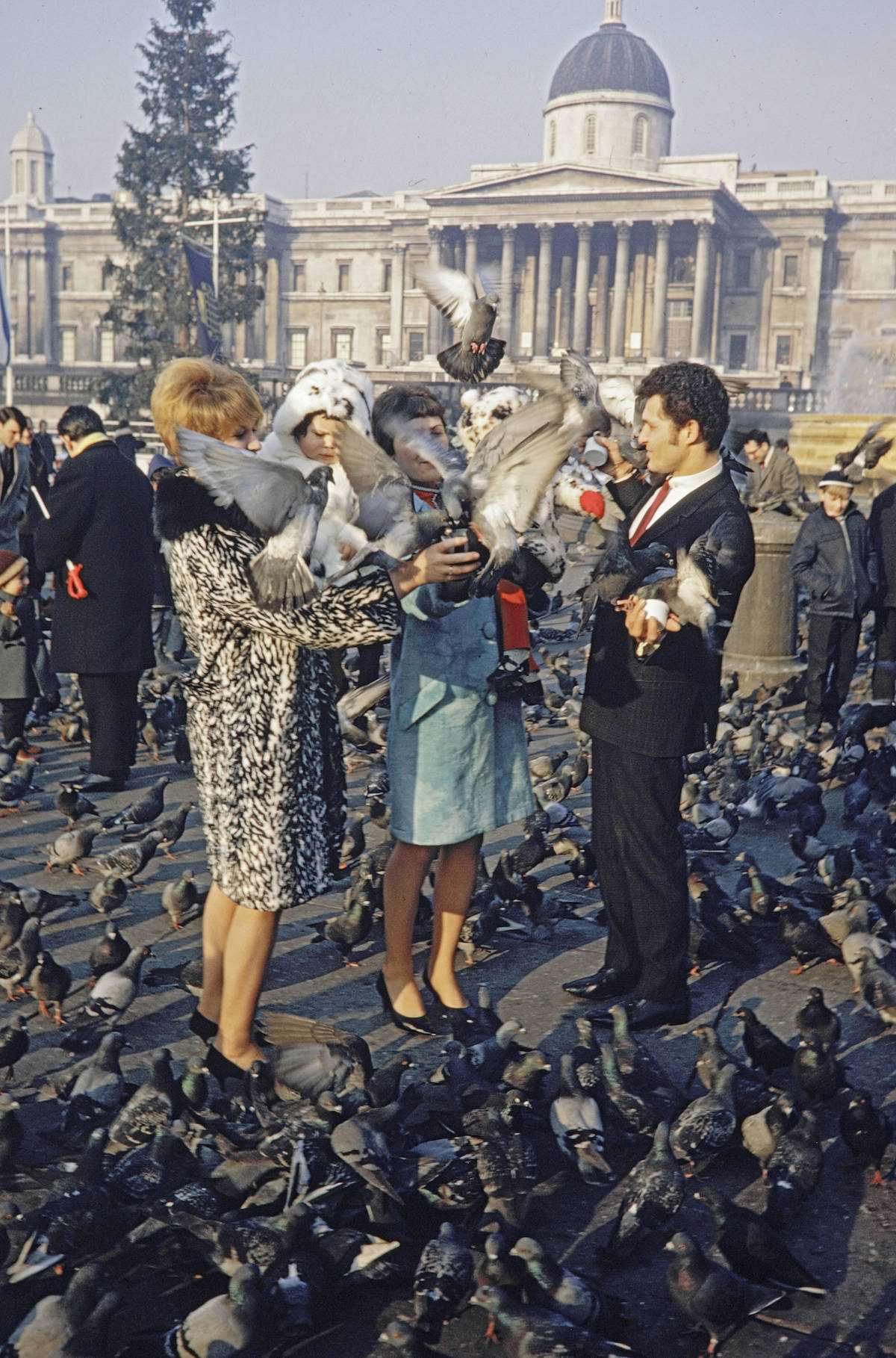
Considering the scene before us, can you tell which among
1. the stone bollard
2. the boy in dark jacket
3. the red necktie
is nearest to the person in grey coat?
the red necktie

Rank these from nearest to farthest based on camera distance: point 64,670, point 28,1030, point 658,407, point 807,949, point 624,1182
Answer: point 624,1182 → point 658,407 → point 28,1030 → point 807,949 → point 64,670

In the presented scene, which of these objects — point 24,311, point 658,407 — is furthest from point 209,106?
point 658,407

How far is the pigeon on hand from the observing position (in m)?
4.41

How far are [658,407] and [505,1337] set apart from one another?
8.55ft

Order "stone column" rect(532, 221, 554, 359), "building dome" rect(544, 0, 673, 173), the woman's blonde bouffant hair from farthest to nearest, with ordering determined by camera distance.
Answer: "building dome" rect(544, 0, 673, 173)
"stone column" rect(532, 221, 554, 359)
the woman's blonde bouffant hair

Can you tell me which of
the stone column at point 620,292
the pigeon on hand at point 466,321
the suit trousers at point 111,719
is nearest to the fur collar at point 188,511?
the pigeon on hand at point 466,321

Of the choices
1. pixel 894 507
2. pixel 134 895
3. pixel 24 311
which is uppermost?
pixel 24 311

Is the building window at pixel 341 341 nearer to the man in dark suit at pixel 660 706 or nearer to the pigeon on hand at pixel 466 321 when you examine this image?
the pigeon on hand at pixel 466 321

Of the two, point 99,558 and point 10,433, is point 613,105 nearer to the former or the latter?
point 10,433

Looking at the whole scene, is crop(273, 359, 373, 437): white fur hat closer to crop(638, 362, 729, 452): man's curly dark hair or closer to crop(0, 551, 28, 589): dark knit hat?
crop(638, 362, 729, 452): man's curly dark hair

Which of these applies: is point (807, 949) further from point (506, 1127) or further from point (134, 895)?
point (134, 895)

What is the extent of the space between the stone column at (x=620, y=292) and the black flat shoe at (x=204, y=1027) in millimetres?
74856

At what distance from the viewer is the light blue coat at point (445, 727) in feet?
13.1

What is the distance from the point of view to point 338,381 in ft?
11.6
